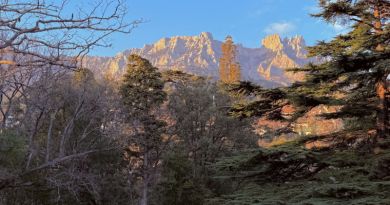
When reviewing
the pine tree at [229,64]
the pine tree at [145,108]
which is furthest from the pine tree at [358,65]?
the pine tree at [229,64]

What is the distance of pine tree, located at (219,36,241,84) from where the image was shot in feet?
157

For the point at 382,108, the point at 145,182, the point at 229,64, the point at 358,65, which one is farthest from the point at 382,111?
the point at 229,64

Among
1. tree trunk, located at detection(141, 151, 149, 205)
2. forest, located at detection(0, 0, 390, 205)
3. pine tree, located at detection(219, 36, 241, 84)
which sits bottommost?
tree trunk, located at detection(141, 151, 149, 205)

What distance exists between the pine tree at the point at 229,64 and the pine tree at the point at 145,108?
78.7ft

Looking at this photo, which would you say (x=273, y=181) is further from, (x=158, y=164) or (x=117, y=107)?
(x=158, y=164)

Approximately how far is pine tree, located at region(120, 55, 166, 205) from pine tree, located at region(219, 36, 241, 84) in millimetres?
23981


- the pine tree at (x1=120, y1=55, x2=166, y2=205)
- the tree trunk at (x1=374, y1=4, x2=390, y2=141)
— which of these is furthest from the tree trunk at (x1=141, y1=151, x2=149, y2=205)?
the tree trunk at (x1=374, y1=4, x2=390, y2=141)

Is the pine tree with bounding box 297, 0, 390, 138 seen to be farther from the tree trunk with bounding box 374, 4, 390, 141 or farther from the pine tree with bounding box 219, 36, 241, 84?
the pine tree with bounding box 219, 36, 241, 84

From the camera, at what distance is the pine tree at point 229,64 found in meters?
47.8

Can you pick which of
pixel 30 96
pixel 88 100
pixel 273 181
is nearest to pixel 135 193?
pixel 88 100

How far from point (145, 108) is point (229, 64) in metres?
27.3

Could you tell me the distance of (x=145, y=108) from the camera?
2322 cm

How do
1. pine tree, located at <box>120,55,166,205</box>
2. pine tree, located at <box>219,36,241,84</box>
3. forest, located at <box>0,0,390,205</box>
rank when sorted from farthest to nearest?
pine tree, located at <box>219,36,241,84</box>
pine tree, located at <box>120,55,166,205</box>
forest, located at <box>0,0,390,205</box>

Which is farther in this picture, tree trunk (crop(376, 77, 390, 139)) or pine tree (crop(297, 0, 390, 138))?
tree trunk (crop(376, 77, 390, 139))
